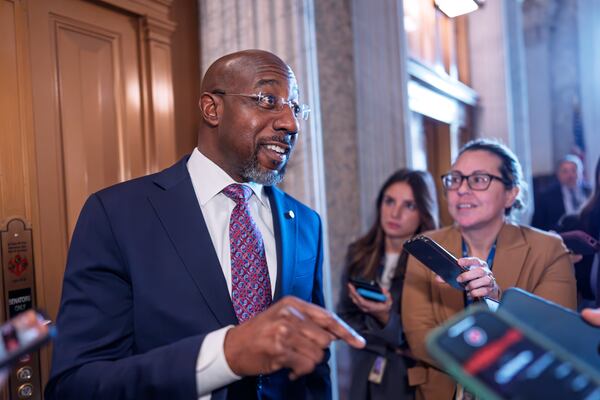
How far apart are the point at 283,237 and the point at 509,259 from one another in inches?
39.8

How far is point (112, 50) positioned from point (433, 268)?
171 cm

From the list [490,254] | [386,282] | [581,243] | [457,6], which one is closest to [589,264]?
[581,243]

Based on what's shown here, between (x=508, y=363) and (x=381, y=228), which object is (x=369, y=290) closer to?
(x=381, y=228)

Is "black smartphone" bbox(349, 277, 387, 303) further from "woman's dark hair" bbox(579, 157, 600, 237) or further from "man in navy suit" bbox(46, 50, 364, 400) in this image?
"woman's dark hair" bbox(579, 157, 600, 237)

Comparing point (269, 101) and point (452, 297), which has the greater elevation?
point (269, 101)

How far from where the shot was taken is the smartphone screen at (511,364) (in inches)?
22.7

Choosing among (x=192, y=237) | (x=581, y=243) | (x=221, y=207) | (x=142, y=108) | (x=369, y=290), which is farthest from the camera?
(x=369, y=290)

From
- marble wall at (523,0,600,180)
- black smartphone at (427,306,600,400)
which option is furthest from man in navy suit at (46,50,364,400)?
marble wall at (523,0,600,180)

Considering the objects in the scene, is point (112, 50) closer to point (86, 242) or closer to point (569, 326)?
point (86, 242)

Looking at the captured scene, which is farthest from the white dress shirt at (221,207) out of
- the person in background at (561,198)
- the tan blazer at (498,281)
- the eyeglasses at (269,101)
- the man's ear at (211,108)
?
the person in background at (561,198)

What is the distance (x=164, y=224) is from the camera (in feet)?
4.68

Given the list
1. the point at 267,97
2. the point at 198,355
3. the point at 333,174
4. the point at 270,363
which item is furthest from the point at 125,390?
the point at 333,174

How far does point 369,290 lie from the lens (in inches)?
96.7

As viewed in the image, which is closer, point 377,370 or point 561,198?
point 377,370
